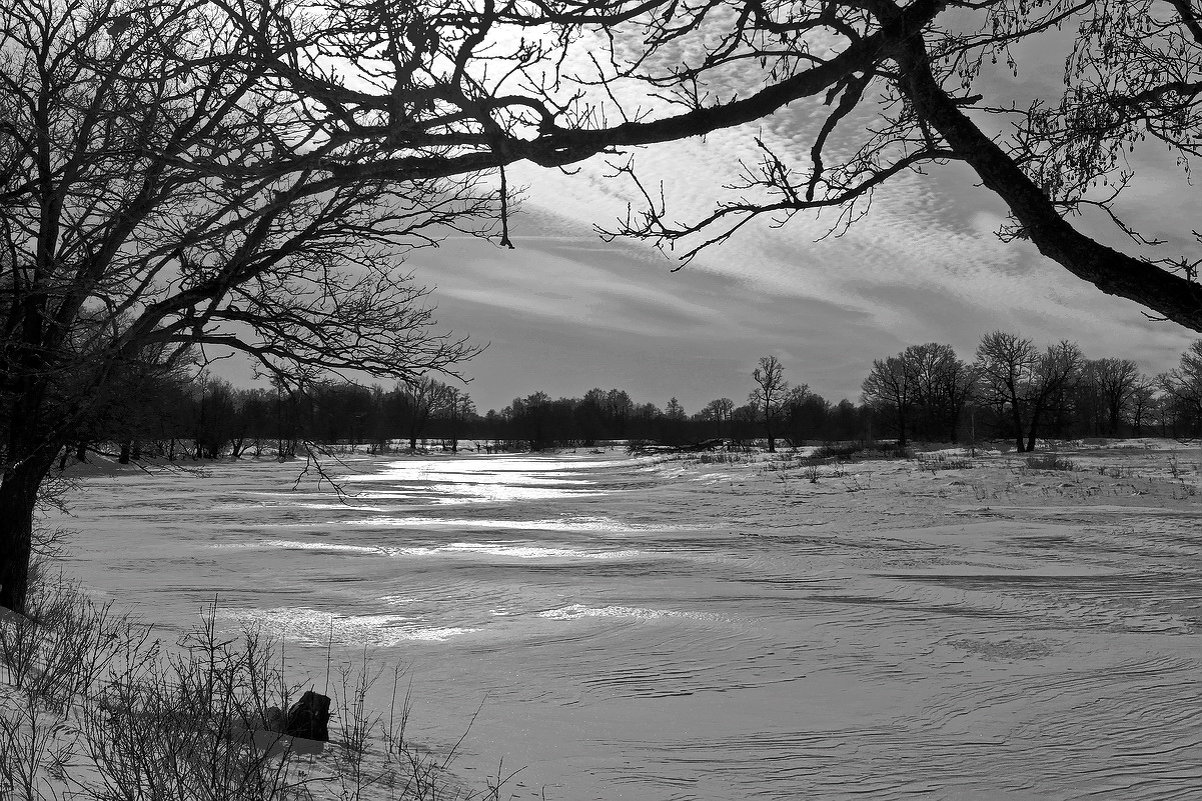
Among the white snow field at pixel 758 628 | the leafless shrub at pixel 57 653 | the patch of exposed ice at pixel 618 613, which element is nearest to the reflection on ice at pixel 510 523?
the white snow field at pixel 758 628

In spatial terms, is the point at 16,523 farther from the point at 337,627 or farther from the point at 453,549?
the point at 453,549

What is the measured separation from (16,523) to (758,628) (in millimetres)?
8957

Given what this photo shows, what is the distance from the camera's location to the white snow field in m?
6.59

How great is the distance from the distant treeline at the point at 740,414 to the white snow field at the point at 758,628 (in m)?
2.67

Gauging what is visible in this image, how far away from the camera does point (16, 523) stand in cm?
930

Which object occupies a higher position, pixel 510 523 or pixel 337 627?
pixel 510 523

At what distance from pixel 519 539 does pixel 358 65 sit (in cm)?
1678

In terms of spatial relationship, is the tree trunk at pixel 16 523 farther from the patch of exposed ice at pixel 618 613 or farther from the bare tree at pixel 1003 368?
the bare tree at pixel 1003 368

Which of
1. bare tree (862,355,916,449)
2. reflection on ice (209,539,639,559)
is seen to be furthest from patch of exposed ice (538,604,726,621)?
bare tree (862,355,916,449)

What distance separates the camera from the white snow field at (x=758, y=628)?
21.6ft

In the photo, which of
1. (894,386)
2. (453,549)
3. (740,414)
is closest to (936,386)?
(894,386)

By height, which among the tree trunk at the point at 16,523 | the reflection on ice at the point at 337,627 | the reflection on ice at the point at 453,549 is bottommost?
the reflection on ice at the point at 337,627

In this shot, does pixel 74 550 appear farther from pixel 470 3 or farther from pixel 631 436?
pixel 631 436

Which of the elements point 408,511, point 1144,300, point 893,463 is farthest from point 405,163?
point 893,463
